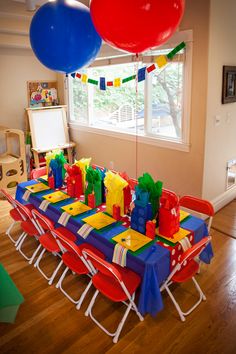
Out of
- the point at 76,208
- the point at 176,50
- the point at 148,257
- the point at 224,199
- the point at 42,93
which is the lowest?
the point at 224,199

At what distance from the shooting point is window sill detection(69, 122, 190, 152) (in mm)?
3873

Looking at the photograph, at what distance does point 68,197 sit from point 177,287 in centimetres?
127

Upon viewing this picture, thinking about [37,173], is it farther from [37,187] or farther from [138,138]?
[138,138]

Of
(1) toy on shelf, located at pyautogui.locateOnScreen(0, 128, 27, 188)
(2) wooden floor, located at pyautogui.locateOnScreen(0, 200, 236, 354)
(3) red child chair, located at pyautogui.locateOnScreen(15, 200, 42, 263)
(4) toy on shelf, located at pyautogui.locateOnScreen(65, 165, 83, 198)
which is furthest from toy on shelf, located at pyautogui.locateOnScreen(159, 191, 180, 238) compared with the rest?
(1) toy on shelf, located at pyautogui.locateOnScreen(0, 128, 27, 188)

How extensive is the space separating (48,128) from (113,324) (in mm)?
3815

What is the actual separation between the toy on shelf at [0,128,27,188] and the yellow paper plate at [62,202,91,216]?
2.28 meters

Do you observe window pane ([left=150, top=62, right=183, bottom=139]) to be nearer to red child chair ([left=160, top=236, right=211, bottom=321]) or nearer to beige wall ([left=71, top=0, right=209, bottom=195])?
beige wall ([left=71, top=0, right=209, bottom=195])

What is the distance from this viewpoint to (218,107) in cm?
369

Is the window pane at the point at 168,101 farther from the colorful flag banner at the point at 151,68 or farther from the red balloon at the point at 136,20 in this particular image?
the red balloon at the point at 136,20

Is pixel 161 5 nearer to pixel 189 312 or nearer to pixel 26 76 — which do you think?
pixel 189 312

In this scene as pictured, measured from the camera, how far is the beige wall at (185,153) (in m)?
3.39

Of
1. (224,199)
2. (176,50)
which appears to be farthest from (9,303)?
(224,199)

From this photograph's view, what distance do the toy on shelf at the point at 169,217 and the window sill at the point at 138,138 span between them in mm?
1639

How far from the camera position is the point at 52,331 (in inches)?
90.6
